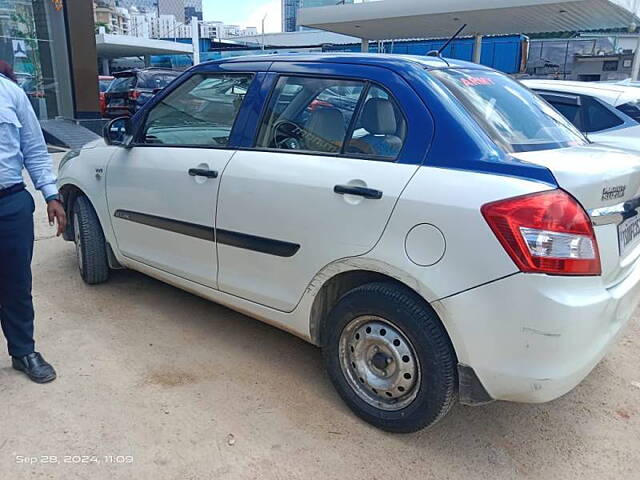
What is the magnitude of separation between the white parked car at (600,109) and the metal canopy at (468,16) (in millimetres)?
11293

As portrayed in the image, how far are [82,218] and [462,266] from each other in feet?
10.2

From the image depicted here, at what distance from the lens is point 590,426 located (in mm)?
2717

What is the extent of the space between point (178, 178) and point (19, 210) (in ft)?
2.91

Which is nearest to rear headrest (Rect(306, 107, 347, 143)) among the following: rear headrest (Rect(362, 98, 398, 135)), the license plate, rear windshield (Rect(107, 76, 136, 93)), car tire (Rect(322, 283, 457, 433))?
rear headrest (Rect(362, 98, 398, 135))

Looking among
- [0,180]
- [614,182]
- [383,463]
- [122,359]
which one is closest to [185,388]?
[122,359]

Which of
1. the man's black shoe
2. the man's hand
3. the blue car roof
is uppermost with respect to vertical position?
the blue car roof

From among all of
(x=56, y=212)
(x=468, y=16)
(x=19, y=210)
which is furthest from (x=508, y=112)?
(x=468, y=16)

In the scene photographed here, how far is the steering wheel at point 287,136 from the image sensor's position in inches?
113

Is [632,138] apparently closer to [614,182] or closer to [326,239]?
[614,182]

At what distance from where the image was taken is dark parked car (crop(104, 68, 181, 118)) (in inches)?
599

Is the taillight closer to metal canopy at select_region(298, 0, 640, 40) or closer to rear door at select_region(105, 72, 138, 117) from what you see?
rear door at select_region(105, 72, 138, 117)

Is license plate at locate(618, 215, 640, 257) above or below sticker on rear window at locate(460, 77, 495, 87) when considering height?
below

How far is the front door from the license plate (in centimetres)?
200

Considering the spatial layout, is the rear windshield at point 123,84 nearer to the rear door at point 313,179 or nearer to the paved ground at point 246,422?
the paved ground at point 246,422
